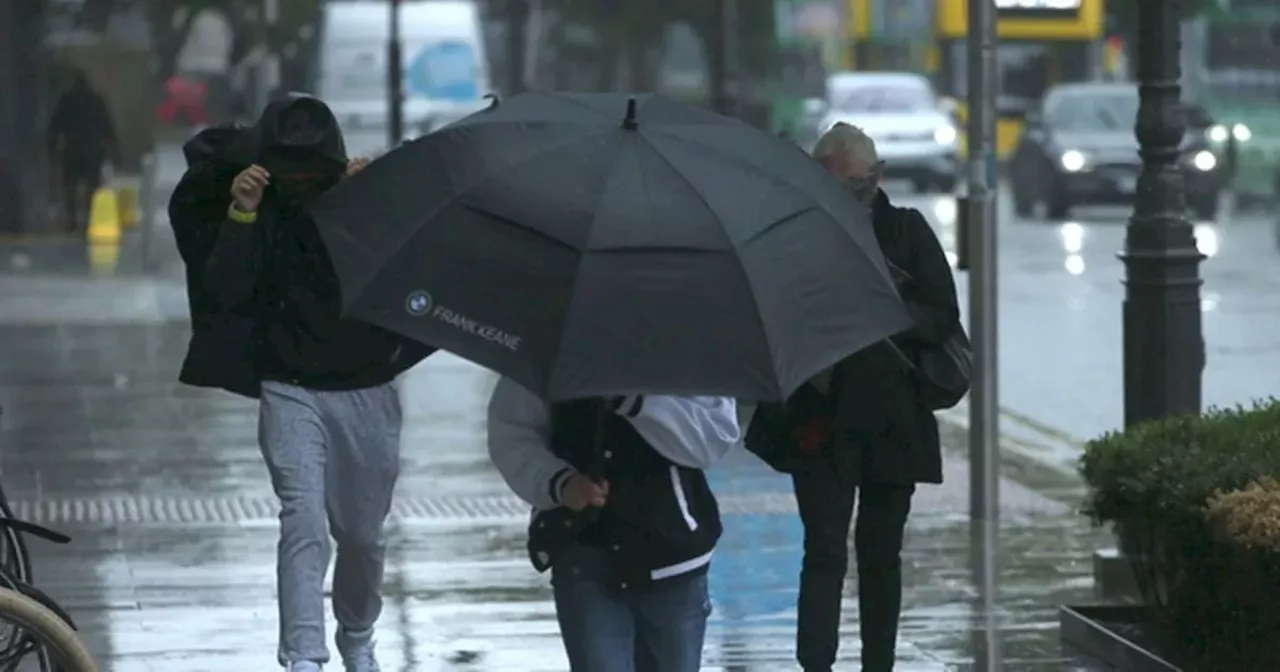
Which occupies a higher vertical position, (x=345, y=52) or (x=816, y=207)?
(x=816, y=207)

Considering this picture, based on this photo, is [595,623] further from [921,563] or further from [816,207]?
[921,563]

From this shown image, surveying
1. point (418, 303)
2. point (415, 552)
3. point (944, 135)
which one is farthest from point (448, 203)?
point (944, 135)

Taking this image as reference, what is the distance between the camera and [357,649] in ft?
23.5

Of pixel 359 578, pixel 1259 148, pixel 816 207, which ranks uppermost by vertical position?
pixel 816 207

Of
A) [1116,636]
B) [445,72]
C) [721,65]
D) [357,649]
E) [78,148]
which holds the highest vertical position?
[721,65]

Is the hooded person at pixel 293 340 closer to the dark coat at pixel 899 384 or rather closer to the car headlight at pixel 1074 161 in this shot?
the dark coat at pixel 899 384

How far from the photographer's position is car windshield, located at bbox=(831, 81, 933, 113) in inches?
1624

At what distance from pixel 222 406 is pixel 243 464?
2.31 metres

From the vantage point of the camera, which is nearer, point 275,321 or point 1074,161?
point 275,321

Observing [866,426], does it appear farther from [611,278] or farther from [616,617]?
[611,278]

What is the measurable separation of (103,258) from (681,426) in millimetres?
21448

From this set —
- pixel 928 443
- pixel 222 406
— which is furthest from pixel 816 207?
pixel 222 406

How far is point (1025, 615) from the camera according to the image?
8.91 meters

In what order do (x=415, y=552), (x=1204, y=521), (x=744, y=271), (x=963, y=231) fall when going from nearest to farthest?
(x=744, y=271)
(x=1204, y=521)
(x=415, y=552)
(x=963, y=231)
